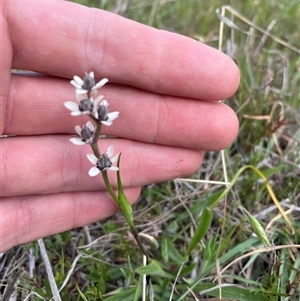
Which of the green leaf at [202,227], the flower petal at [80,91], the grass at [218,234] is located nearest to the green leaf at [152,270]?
the grass at [218,234]

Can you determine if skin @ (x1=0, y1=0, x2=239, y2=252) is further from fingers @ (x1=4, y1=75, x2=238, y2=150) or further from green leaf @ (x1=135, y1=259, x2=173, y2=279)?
green leaf @ (x1=135, y1=259, x2=173, y2=279)

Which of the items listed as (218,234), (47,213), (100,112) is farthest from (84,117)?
(218,234)

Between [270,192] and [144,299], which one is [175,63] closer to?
[270,192]

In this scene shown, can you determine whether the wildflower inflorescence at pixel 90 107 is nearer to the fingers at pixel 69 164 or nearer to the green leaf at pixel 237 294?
the fingers at pixel 69 164

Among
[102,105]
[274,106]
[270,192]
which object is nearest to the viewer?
[102,105]

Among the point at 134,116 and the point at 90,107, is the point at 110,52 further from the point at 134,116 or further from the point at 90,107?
the point at 90,107

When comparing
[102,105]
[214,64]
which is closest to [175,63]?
[214,64]
